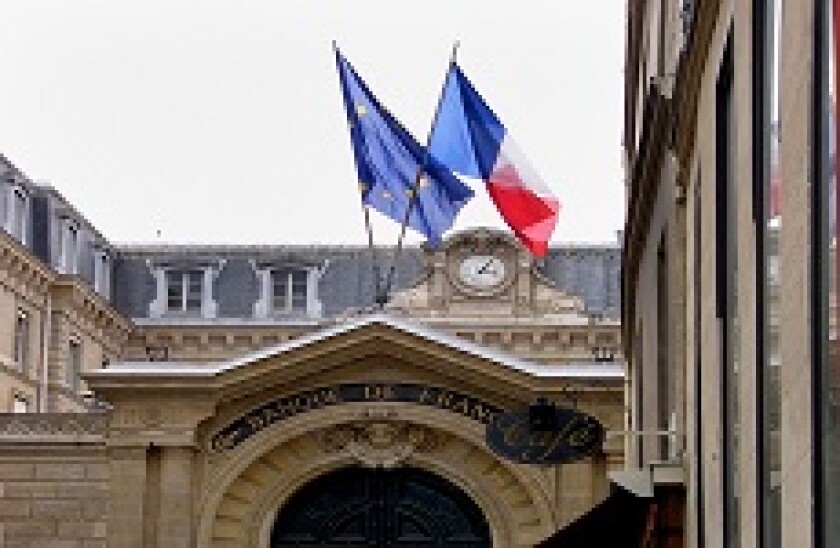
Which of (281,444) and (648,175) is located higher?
(648,175)

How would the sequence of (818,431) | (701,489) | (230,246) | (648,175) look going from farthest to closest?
(230,246)
(648,175)
(701,489)
(818,431)

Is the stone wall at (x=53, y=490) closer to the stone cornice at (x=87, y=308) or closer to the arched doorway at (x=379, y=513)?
the arched doorway at (x=379, y=513)

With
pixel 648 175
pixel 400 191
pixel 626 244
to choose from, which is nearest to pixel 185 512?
pixel 400 191

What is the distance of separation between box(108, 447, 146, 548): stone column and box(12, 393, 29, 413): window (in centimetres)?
2082

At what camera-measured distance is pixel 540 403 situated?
758 inches

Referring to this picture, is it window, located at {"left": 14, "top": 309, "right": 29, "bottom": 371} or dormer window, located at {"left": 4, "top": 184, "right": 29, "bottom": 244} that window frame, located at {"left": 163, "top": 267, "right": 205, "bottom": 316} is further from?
window, located at {"left": 14, "top": 309, "right": 29, "bottom": 371}

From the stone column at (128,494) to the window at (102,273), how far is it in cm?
3066

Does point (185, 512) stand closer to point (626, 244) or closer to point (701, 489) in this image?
point (626, 244)

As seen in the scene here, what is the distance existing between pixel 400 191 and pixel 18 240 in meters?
25.2

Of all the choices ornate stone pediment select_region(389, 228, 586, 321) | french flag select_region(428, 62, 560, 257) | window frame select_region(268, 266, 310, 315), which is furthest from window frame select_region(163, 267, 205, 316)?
french flag select_region(428, 62, 560, 257)

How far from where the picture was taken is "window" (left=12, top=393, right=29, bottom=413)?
188 feet

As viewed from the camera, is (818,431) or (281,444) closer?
(818,431)

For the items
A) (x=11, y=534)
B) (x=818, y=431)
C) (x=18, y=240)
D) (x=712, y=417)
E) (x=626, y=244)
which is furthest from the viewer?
(x=18, y=240)

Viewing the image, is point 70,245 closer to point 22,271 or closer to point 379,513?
point 22,271
